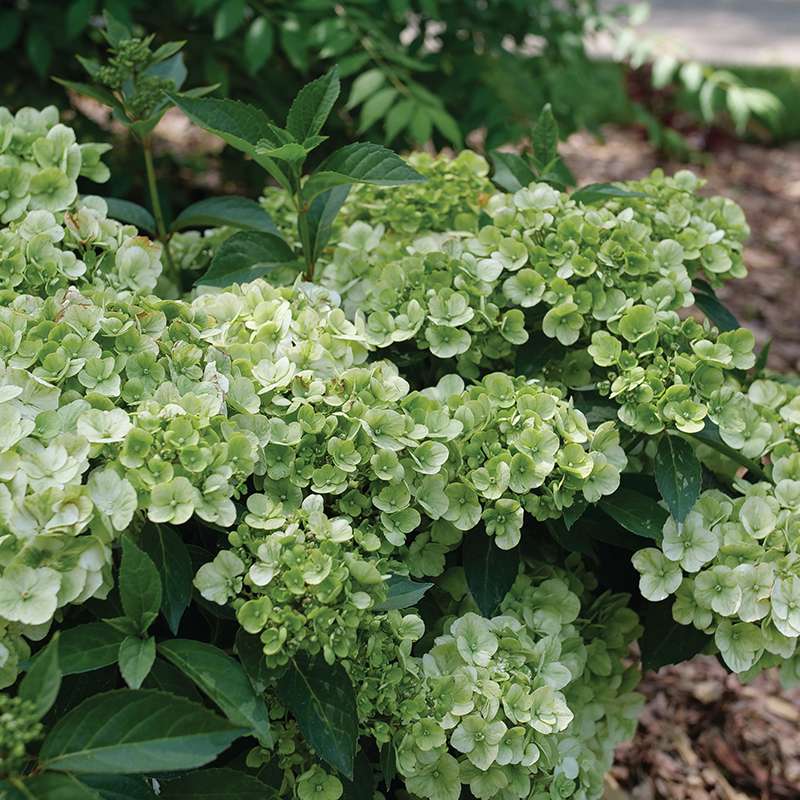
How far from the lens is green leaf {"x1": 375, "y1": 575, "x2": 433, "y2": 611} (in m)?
1.19

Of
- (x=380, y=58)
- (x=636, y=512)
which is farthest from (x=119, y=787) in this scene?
(x=380, y=58)

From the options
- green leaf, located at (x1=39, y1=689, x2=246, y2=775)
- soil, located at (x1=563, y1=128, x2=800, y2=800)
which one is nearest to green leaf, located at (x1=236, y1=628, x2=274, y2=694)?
green leaf, located at (x1=39, y1=689, x2=246, y2=775)

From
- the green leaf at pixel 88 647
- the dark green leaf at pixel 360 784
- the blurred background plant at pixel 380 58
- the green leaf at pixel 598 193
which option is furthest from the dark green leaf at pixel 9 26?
the dark green leaf at pixel 360 784

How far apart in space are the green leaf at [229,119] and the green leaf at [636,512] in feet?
2.15

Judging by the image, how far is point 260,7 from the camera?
266 cm

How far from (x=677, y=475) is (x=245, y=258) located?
688 millimetres

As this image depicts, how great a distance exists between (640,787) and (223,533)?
1.22m

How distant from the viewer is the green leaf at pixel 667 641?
4.66 ft

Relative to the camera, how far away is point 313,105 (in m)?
1.49

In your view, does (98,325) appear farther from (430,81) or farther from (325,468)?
(430,81)

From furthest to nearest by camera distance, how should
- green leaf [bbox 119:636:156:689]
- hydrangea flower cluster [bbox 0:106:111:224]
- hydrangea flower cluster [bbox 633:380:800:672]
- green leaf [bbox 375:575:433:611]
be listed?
hydrangea flower cluster [bbox 0:106:111:224], hydrangea flower cluster [bbox 633:380:800:672], green leaf [bbox 375:575:433:611], green leaf [bbox 119:636:156:689]

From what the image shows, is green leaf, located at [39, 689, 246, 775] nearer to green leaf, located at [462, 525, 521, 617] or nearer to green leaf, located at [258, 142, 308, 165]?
green leaf, located at [462, 525, 521, 617]

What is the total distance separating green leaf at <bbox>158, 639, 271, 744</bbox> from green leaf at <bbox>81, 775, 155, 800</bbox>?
12cm

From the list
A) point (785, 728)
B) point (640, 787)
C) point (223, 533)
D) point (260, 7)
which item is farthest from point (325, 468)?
point (260, 7)
